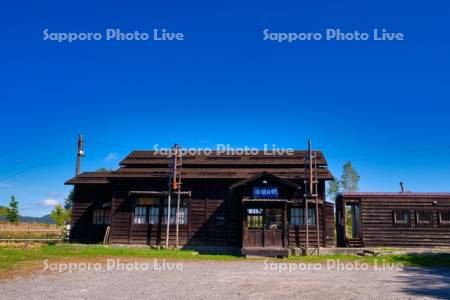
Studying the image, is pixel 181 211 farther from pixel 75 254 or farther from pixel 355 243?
pixel 355 243

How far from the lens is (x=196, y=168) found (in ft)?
89.5

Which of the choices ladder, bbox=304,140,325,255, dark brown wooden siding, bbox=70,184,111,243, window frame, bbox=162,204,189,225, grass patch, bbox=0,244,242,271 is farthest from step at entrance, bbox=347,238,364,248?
dark brown wooden siding, bbox=70,184,111,243

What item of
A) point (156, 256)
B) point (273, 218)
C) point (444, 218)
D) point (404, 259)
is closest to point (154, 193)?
point (156, 256)

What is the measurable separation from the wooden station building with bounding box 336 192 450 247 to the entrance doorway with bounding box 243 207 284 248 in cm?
533

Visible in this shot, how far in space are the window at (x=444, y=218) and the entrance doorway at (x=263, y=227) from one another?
9840 mm

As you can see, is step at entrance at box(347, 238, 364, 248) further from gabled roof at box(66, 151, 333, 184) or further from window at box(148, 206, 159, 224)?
window at box(148, 206, 159, 224)

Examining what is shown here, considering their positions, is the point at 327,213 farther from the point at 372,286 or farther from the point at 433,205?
the point at 372,286

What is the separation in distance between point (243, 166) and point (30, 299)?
19.5 meters

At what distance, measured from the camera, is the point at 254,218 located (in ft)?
72.9

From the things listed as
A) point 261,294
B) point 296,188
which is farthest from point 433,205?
point 261,294

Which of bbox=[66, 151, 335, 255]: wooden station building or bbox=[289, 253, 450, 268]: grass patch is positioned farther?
bbox=[66, 151, 335, 255]: wooden station building

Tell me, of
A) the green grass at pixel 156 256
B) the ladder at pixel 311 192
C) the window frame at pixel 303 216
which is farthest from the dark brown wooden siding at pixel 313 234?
the green grass at pixel 156 256

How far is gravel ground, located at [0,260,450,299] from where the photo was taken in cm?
990

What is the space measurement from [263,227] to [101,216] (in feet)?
38.4
